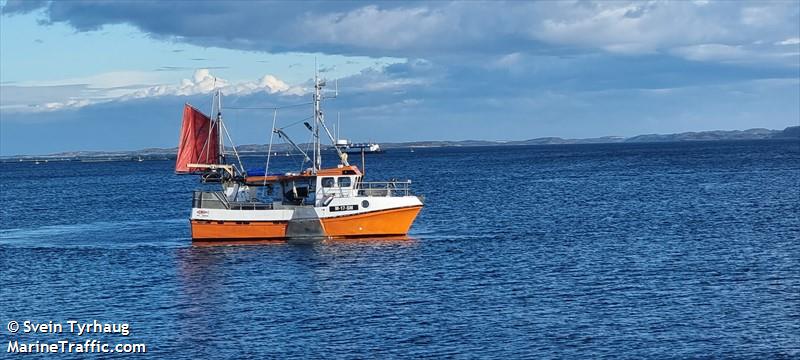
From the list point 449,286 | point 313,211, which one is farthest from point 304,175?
point 449,286

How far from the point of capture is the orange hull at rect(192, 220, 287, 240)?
67.1 meters

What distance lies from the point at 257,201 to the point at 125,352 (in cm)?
3180

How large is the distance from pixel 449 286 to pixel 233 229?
66.6 feet

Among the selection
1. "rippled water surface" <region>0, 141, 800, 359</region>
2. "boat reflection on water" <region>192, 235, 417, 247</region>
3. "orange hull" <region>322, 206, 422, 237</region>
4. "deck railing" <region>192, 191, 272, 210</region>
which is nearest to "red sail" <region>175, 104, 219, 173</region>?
"rippled water surface" <region>0, 141, 800, 359</region>

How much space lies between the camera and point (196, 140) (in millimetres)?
74062

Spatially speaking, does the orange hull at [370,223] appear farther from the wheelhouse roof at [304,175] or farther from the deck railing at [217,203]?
the deck railing at [217,203]

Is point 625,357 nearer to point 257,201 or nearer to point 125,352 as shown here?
point 125,352

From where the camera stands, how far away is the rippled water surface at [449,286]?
39.7 metres

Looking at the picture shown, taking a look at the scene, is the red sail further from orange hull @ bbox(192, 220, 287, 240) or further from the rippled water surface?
orange hull @ bbox(192, 220, 287, 240)

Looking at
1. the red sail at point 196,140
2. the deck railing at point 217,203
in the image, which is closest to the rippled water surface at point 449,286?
the deck railing at point 217,203

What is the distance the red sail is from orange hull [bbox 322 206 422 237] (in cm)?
1152

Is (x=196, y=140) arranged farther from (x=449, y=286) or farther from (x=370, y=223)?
(x=449, y=286)

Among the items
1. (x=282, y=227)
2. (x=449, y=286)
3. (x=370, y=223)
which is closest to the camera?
(x=449, y=286)

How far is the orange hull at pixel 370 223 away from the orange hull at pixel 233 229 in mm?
2995
